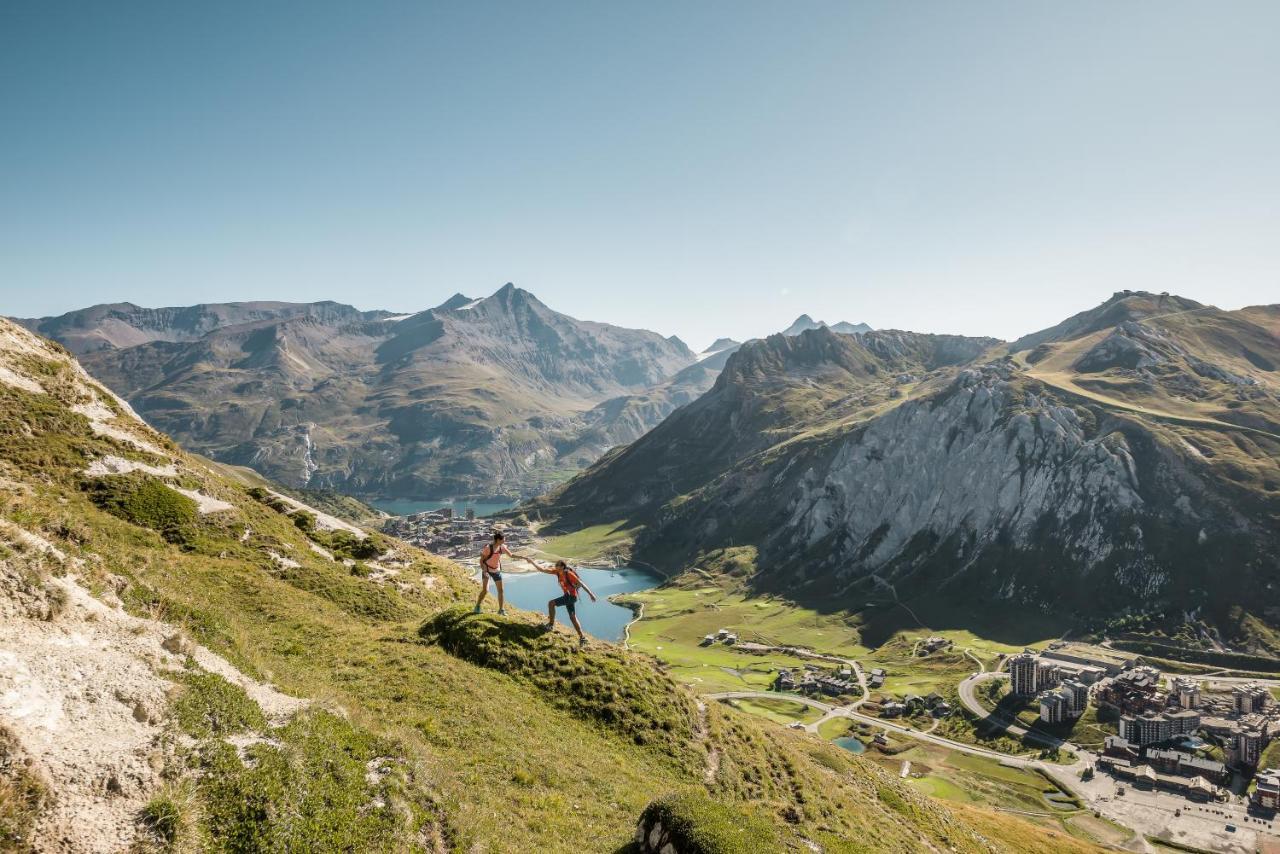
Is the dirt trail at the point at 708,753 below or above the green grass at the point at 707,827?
below

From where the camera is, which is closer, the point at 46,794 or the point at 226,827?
the point at 46,794

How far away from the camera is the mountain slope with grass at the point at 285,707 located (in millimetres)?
12828

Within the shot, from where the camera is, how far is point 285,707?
59.4ft

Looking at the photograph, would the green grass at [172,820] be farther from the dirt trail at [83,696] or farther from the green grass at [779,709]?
the green grass at [779,709]

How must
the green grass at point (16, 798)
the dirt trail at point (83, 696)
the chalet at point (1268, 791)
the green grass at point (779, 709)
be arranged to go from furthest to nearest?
the green grass at point (779, 709)
the chalet at point (1268, 791)
the dirt trail at point (83, 696)
the green grass at point (16, 798)

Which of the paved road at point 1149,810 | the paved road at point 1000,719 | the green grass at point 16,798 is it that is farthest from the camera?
the paved road at point 1000,719

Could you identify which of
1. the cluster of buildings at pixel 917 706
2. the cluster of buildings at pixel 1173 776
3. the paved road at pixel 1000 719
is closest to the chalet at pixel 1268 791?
the cluster of buildings at pixel 1173 776

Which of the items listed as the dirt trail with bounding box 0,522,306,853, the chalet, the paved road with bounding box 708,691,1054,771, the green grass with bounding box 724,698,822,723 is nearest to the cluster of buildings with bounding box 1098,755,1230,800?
the chalet

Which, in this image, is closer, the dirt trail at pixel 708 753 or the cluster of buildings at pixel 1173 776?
the dirt trail at pixel 708 753

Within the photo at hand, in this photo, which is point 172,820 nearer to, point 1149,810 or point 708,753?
point 708,753

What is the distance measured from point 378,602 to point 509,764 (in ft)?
65.6

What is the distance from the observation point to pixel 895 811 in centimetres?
4041

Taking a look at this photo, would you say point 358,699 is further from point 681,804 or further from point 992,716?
point 992,716

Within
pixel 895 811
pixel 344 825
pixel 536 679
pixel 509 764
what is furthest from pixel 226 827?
pixel 895 811
